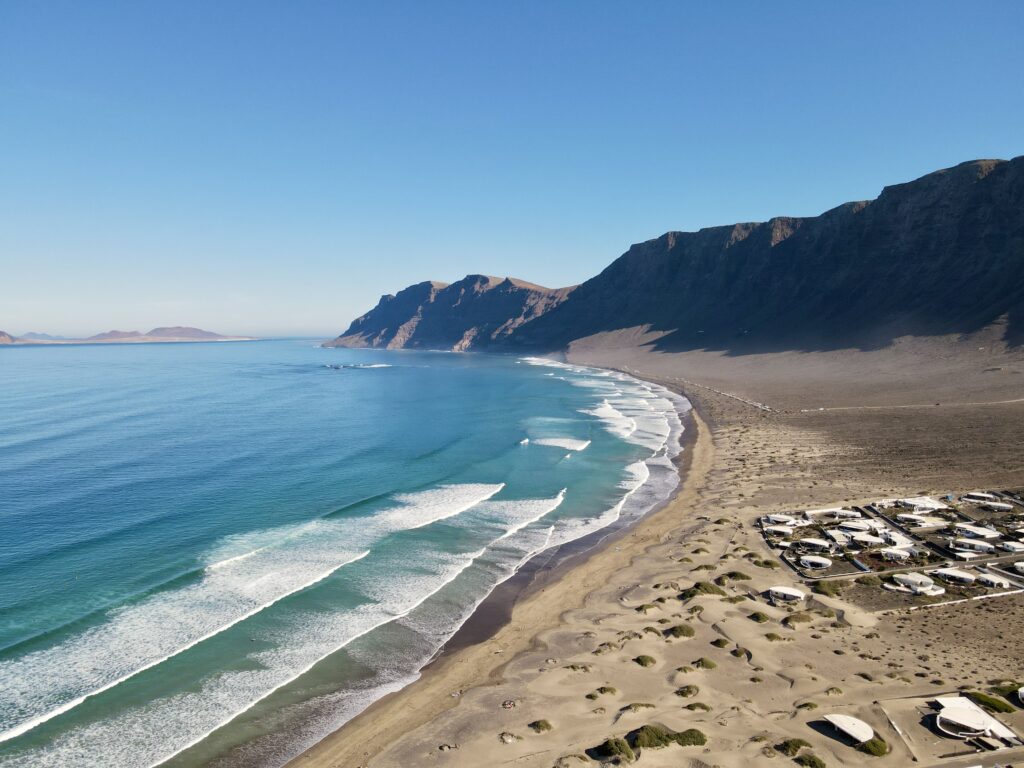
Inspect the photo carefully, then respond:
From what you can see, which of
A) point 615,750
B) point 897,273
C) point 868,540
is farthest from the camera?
point 897,273

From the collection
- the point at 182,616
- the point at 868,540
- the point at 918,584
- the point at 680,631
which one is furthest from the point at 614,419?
the point at 182,616

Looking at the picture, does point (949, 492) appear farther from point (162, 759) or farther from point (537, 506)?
point (162, 759)

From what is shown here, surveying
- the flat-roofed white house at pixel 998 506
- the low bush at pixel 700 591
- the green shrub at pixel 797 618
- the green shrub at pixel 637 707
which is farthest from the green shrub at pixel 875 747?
the flat-roofed white house at pixel 998 506

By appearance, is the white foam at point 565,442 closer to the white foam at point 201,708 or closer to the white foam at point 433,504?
the white foam at point 433,504

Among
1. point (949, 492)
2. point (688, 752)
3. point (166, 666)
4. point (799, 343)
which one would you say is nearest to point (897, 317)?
point (799, 343)

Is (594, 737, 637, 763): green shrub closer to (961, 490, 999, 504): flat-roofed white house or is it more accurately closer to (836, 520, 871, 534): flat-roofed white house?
(836, 520, 871, 534): flat-roofed white house

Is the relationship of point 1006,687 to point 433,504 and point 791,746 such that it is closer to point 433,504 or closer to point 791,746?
point 791,746
